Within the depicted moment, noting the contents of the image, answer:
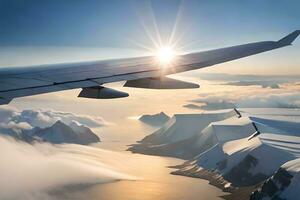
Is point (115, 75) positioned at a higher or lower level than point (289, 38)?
lower

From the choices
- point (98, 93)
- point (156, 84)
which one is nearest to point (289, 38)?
point (156, 84)

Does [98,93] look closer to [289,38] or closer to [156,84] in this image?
[156,84]

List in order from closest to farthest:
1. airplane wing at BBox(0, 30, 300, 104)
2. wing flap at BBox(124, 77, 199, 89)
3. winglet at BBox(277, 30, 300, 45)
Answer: airplane wing at BBox(0, 30, 300, 104), wing flap at BBox(124, 77, 199, 89), winglet at BBox(277, 30, 300, 45)

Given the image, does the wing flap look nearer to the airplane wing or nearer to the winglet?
the airplane wing

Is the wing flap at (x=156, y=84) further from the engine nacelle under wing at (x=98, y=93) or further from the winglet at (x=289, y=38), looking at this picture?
the winglet at (x=289, y=38)

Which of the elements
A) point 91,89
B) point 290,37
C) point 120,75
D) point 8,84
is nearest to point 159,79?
point 120,75

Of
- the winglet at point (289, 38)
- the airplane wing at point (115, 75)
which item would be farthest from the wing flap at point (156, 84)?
the winglet at point (289, 38)

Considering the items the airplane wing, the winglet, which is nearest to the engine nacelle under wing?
the airplane wing
